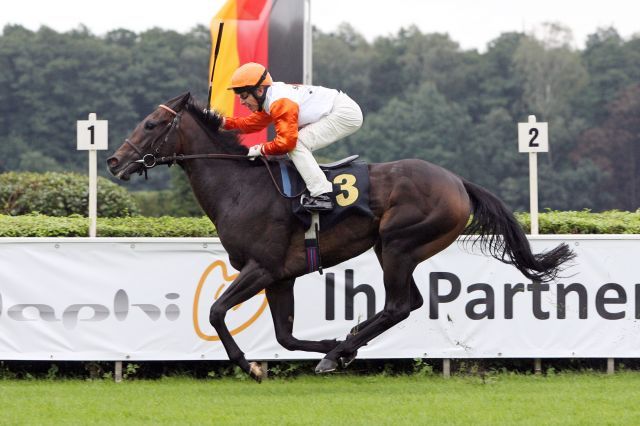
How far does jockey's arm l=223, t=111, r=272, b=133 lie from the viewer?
7203 mm

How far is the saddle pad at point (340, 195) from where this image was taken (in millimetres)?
6898

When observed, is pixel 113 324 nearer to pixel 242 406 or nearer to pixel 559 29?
pixel 242 406

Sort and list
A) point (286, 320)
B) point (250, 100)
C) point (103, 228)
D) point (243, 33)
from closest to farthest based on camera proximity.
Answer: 1. point (250, 100)
2. point (286, 320)
3. point (103, 228)
4. point (243, 33)

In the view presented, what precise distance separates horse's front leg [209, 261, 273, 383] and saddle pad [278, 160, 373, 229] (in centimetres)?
43

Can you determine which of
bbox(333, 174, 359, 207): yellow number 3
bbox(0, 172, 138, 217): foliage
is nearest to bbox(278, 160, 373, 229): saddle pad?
bbox(333, 174, 359, 207): yellow number 3

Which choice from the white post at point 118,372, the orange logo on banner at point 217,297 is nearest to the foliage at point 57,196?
the white post at point 118,372

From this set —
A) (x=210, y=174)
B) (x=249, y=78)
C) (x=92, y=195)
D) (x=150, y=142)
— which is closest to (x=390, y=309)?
(x=210, y=174)

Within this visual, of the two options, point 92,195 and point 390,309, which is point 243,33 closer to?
point 92,195

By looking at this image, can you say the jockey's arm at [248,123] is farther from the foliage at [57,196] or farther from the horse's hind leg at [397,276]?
the foliage at [57,196]

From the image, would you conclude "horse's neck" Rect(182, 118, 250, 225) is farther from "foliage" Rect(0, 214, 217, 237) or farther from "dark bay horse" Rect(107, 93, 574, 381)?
"foliage" Rect(0, 214, 217, 237)

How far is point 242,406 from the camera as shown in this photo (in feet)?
21.7

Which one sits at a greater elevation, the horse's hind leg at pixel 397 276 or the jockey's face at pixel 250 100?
the jockey's face at pixel 250 100

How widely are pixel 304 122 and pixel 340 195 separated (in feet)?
1.75

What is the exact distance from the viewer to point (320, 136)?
23.0 ft
